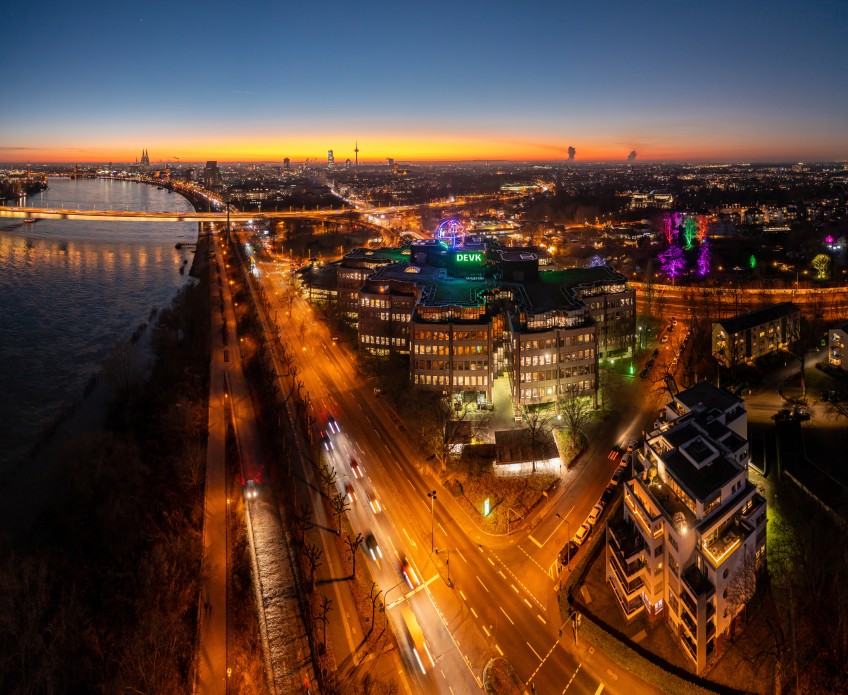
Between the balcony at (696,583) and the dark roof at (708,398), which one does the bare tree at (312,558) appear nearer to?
the balcony at (696,583)

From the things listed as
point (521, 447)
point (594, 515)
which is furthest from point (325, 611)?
point (521, 447)

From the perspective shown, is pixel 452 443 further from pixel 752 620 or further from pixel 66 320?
pixel 66 320

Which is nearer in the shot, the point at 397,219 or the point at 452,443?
the point at 452,443

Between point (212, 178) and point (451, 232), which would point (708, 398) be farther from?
point (212, 178)

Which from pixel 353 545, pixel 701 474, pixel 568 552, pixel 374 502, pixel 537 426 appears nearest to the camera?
pixel 701 474

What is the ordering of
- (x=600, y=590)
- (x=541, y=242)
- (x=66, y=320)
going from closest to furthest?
(x=600, y=590), (x=66, y=320), (x=541, y=242)

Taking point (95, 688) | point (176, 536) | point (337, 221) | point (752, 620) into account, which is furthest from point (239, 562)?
point (337, 221)
